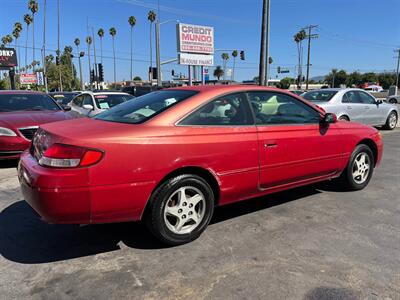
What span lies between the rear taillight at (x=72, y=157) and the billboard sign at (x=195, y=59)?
16.7m

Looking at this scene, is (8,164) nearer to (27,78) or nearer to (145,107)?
(145,107)

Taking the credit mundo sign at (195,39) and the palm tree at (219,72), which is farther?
the palm tree at (219,72)

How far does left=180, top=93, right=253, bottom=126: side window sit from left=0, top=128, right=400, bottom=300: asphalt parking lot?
3.79ft

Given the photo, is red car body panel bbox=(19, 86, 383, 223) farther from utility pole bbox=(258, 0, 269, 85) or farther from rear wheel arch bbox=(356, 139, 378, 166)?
utility pole bbox=(258, 0, 269, 85)

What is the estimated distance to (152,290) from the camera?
2.72 m

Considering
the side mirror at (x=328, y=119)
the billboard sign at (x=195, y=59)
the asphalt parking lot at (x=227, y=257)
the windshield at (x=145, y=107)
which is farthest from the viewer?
the billboard sign at (x=195, y=59)

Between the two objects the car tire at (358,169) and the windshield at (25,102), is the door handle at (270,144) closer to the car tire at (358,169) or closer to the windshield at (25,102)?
the car tire at (358,169)

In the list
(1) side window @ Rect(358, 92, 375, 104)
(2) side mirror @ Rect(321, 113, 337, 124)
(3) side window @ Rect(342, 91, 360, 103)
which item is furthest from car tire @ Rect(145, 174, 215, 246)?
(1) side window @ Rect(358, 92, 375, 104)

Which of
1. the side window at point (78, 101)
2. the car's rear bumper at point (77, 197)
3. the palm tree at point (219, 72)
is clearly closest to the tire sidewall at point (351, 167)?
the car's rear bumper at point (77, 197)

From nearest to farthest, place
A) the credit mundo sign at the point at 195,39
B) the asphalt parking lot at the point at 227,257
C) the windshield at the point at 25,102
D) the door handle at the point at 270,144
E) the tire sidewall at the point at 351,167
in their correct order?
the asphalt parking lot at the point at 227,257, the door handle at the point at 270,144, the tire sidewall at the point at 351,167, the windshield at the point at 25,102, the credit mundo sign at the point at 195,39

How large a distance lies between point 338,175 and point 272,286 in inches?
102

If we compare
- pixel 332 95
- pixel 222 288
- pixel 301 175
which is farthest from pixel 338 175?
pixel 332 95

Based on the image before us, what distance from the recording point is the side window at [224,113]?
3543 mm

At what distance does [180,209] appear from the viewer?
342cm
